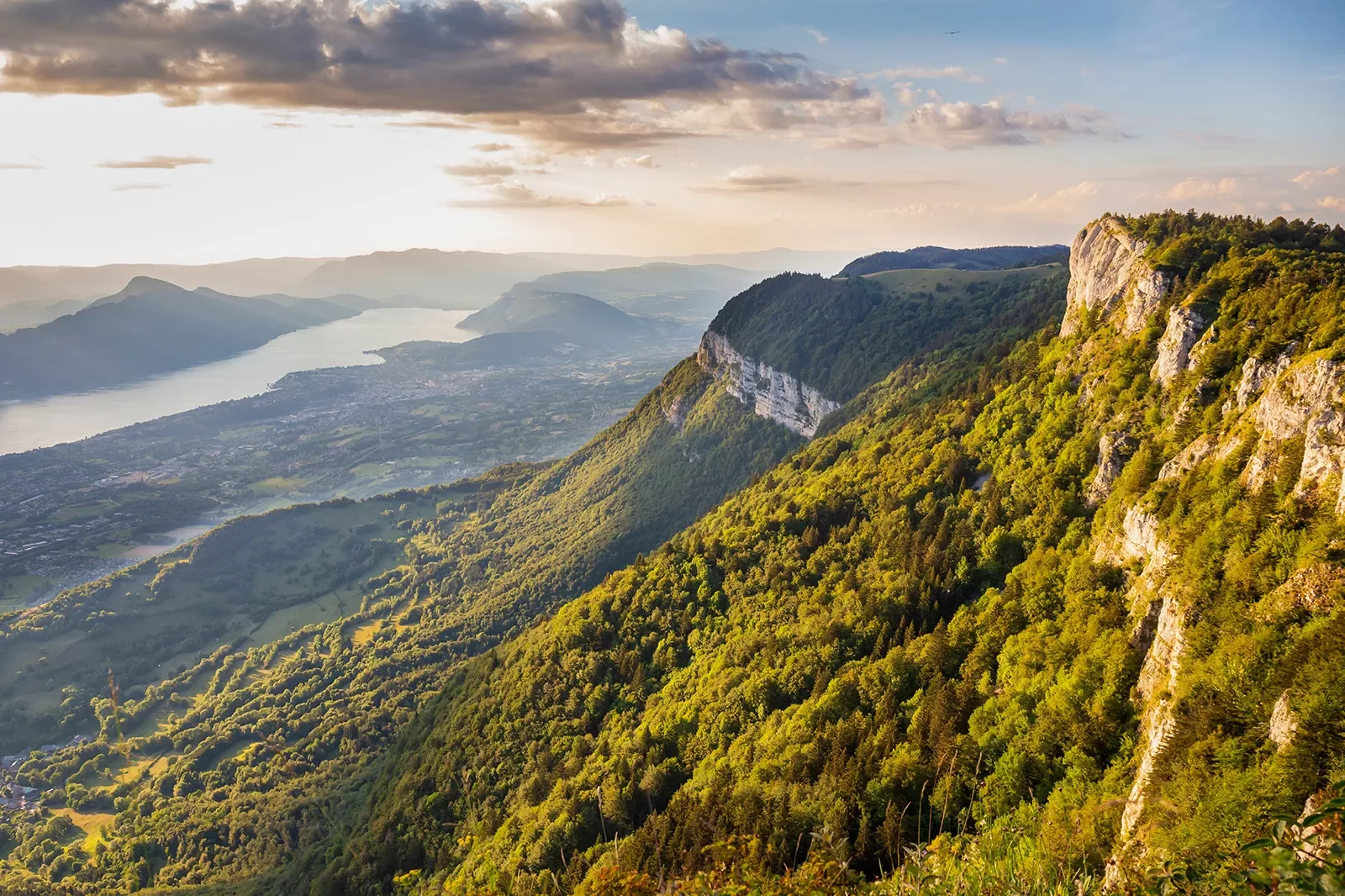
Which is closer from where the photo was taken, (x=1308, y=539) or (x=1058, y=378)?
(x=1308, y=539)

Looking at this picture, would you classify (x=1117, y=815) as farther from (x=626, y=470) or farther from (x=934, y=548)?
(x=626, y=470)

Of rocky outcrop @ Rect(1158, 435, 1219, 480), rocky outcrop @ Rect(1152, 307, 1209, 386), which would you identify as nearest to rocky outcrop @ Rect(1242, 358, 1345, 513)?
rocky outcrop @ Rect(1158, 435, 1219, 480)

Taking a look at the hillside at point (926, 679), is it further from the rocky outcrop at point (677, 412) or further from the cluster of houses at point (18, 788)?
the rocky outcrop at point (677, 412)

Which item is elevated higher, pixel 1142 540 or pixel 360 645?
pixel 1142 540

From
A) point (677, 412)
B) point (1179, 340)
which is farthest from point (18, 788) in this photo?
point (1179, 340)

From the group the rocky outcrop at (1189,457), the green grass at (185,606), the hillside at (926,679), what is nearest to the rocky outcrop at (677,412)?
the hillside at (926,679)

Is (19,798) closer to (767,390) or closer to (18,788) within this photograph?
(18,788)

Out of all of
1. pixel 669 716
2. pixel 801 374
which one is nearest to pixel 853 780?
pixel 669 716
